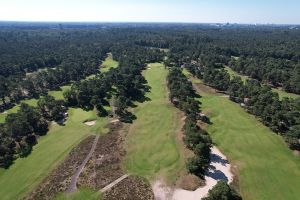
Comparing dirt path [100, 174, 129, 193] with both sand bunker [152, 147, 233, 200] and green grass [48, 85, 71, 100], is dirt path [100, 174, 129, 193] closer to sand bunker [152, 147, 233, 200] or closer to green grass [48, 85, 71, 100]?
sand bunker [152, 147, 233, 200]

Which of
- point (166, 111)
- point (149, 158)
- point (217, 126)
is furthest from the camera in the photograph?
Answer: point (166, 111)

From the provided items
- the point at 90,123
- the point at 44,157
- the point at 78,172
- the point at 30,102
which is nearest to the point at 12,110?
the point at 30,102

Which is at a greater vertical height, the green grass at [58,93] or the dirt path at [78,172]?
the dirt path at [78,172]

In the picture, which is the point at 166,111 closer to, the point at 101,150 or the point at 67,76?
the point at 101,150

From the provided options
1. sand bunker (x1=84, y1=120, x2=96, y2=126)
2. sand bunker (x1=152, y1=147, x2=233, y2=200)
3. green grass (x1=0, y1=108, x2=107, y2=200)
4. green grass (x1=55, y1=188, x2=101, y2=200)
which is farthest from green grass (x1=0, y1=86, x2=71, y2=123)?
sand bunker (x1=152, y1=147, x2=233, y2=200)

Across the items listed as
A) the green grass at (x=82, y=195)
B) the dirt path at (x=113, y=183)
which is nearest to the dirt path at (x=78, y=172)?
the green grass at (x=82, y=195)

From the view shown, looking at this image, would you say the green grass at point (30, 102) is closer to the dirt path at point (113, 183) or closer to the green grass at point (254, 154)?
the dirt path at point (113, 183)

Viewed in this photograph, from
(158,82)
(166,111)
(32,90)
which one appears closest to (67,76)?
→ (32,90)

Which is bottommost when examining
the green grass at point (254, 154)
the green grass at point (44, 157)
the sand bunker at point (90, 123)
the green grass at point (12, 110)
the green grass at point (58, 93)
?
the green grass at point (58, 93)
